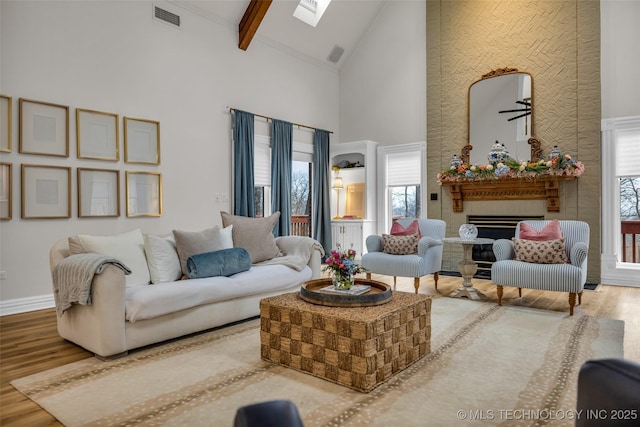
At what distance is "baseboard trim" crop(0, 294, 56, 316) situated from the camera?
4008mm

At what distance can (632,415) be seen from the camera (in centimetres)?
78

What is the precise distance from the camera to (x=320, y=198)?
7.37 meters

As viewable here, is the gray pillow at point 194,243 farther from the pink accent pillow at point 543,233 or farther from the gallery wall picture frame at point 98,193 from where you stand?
the pink accent pillow at point 543,233

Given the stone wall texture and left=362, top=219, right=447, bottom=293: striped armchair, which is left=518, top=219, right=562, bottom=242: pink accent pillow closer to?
left=362, top=219, right=447, bottom=293: striped armchair

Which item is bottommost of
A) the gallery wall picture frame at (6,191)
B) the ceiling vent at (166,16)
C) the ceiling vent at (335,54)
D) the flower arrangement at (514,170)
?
the gallery wall picture frame at (6,191)

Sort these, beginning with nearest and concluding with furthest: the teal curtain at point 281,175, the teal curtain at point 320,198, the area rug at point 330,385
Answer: the area rug at point 330,385, the teal curtain at point 281,175, the teal curtain at point 320,198

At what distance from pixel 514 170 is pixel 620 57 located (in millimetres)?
1851

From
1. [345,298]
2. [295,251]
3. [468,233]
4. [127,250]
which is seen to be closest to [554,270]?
[468,233]

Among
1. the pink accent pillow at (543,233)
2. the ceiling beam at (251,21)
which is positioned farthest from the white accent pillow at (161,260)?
the ceiling beam at (251,21)

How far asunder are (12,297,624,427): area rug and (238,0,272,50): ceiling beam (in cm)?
449

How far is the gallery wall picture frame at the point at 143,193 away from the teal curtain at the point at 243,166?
3.68 ft

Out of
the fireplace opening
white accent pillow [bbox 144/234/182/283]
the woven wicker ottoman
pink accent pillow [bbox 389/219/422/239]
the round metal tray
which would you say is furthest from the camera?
the fireplace opening

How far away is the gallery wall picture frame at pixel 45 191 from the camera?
4117 millimetres

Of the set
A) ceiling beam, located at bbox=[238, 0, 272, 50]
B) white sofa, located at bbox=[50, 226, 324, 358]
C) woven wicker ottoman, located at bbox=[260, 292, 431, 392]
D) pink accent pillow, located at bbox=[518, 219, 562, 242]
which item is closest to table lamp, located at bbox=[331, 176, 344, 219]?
ceiling beam, located at bbox=[238, 0, 272, 50]
